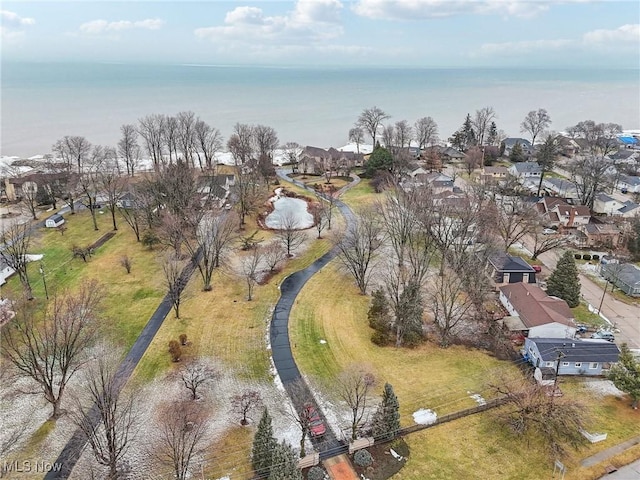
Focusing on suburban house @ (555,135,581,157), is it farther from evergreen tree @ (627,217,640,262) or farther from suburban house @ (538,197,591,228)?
evergreen tree @ (627,217,640,262)

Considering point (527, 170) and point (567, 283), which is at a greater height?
point (527, 170)

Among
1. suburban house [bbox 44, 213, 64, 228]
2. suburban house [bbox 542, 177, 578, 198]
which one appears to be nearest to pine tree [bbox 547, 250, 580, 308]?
suburban house [bbox 542, 177, 578, 198]

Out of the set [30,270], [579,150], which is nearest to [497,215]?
[30,270]

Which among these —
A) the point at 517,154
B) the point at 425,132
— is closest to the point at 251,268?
the point at 425,132

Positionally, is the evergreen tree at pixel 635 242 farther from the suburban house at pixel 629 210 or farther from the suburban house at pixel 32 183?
the suburban house at pixel 32 183

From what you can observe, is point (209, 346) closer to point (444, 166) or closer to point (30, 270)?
point (30, 270)

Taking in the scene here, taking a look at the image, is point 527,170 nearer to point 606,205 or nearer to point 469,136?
point 606,205

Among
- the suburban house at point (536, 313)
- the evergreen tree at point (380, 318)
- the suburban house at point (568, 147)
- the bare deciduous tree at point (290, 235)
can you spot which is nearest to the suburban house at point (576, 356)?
the suburban house at point (536, 313)
